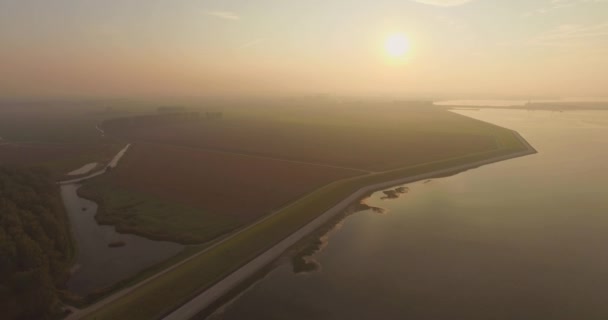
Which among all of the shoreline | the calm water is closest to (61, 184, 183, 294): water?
the shoreline

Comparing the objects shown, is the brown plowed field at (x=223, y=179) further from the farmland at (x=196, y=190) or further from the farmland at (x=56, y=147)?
the farmland at (x=56, y=147)

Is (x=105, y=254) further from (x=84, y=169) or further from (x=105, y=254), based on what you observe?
(x=84, y=169)

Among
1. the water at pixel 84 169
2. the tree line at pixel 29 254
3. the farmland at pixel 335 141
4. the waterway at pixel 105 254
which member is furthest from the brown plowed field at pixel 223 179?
the tree line at pixel 29 254

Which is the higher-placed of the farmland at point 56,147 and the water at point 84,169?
the farmland at point 56,147

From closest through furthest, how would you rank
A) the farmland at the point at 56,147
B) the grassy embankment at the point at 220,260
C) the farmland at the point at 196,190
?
the grassy embankment at the point at 220,260
the farmland at the point at 196,190
the farmland at the point at 56,147

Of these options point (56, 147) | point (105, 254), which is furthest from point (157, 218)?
point (56, 147)

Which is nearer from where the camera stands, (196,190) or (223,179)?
(196,190)
